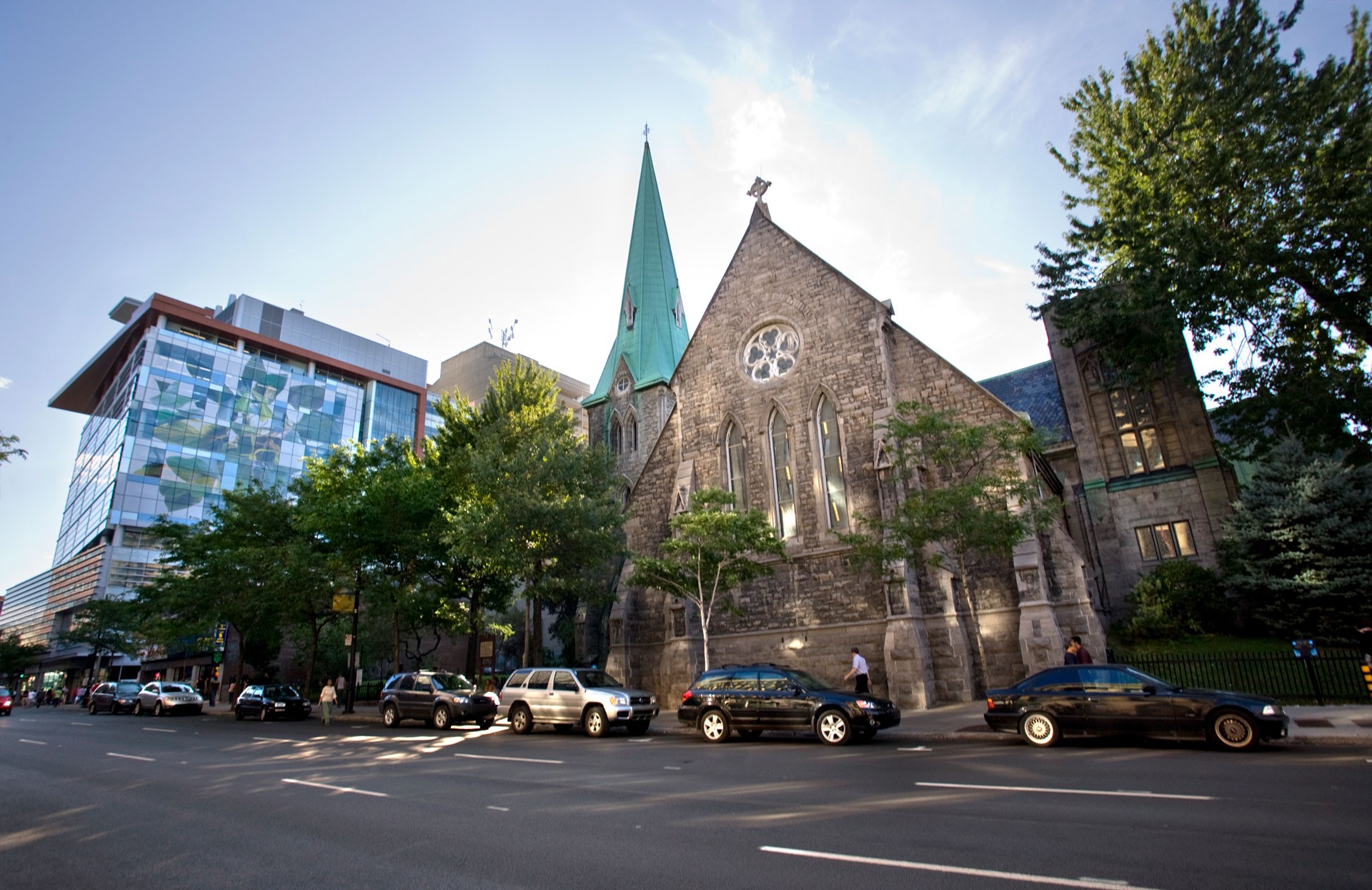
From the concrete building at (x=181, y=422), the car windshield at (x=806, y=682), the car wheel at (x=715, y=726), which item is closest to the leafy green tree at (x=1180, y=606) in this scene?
the car windshield at (x=806, y=682)

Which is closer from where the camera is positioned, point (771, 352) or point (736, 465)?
point (736, 465)

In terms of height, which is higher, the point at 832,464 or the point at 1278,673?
the point at 832,464

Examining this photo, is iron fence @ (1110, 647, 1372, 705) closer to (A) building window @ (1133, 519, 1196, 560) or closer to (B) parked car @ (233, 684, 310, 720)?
(A) building window @ (1133, 519, 1196, 560)

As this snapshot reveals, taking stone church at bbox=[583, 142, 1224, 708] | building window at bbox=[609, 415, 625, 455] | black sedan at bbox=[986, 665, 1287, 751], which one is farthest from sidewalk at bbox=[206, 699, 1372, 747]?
building window at bbox=[609, 415, 625, 455]

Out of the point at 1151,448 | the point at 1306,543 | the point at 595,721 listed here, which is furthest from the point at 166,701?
the point at 1306,543

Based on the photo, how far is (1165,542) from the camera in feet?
76.8

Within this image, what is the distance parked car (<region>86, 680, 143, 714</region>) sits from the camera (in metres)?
32.7

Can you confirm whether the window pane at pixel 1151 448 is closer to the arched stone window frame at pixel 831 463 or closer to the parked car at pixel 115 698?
the arched stone window frame at pixel 831 463

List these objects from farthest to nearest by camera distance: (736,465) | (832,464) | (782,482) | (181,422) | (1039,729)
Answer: (181,422)
(736,465)
(782,482)
(832,464)
(1039,729)

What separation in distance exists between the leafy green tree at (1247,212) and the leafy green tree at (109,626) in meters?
48.7

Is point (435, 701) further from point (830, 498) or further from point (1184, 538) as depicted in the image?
point (1184, 538)

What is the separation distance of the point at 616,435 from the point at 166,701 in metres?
23.1

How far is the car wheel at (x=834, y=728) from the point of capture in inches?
510

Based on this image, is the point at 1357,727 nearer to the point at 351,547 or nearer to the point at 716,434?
the point at 716,434
